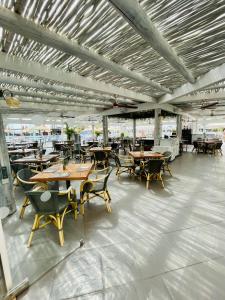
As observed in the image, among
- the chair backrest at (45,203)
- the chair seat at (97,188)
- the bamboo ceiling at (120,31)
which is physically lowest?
the chair seat at (97,188)

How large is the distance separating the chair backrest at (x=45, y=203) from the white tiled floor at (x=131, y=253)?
0.47 m

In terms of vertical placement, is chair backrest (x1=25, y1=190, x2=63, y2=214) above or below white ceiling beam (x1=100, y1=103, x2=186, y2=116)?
below

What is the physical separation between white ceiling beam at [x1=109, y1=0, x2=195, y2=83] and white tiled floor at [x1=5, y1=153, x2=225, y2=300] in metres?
2.85

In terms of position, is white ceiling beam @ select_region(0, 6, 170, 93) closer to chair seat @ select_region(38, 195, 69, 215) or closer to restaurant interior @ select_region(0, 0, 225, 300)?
restaurant interior @ select_region(0, 0, 225, 300)

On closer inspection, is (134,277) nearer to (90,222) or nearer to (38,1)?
(90,222)

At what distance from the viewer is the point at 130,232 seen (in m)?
2.72

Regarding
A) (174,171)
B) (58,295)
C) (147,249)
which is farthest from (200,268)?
(174,171)

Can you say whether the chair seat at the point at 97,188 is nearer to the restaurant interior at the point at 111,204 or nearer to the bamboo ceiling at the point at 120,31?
the restaurant interior at the point at 111,204

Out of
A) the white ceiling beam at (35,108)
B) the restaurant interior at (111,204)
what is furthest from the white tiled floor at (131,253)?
the white ceiling beam at (35,108)

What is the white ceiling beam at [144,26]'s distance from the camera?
170cm

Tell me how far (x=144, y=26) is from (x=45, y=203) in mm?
2733

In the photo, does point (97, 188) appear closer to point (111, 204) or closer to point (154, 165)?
point (111, 204)

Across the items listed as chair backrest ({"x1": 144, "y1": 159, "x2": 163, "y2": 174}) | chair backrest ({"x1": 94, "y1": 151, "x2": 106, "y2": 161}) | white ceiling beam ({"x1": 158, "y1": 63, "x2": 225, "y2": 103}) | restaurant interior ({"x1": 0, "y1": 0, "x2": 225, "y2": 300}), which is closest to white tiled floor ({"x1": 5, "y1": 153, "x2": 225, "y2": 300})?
restaurant interior ({"x1": 0, "y1": 0, "x2": 225, "y2": 300})

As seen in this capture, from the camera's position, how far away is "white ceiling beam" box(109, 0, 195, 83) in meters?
1.70
